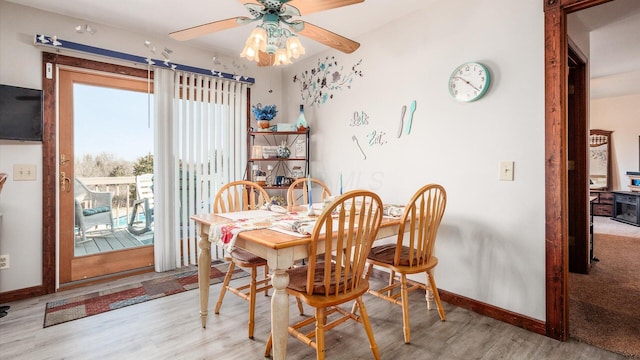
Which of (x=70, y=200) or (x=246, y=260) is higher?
(x=70, y=200)

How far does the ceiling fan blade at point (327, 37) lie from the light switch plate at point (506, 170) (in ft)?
4.16

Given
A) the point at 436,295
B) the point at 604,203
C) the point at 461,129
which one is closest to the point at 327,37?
the point at 461,129

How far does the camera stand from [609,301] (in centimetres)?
245

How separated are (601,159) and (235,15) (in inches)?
290

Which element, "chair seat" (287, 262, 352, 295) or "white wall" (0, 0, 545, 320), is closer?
"chair seat" (287, 262, 352, 295)

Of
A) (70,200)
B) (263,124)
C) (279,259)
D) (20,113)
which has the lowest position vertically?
(279,259)

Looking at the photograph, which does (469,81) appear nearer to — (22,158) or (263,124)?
(263,124)

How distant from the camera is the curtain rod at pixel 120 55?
99.9 inches

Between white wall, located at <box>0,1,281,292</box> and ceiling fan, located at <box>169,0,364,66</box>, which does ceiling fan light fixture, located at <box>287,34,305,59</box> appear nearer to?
ceiling fan, located at <box>169,0,364,66</box>

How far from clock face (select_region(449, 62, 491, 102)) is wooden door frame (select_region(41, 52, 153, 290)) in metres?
3.16

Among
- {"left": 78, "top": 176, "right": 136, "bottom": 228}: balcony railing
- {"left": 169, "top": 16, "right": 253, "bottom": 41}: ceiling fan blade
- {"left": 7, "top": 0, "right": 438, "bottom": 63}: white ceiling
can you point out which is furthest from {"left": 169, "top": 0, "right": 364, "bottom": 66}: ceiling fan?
{"left": 78, "top": 176, "right": 136, "bottom": 228}: balcony railing

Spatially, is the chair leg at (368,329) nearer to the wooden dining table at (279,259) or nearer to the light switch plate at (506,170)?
the wooden dining table at (279,259)

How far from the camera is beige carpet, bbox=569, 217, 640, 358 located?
1.92 metres

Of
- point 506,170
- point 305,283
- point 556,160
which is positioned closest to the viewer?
point 305,283
